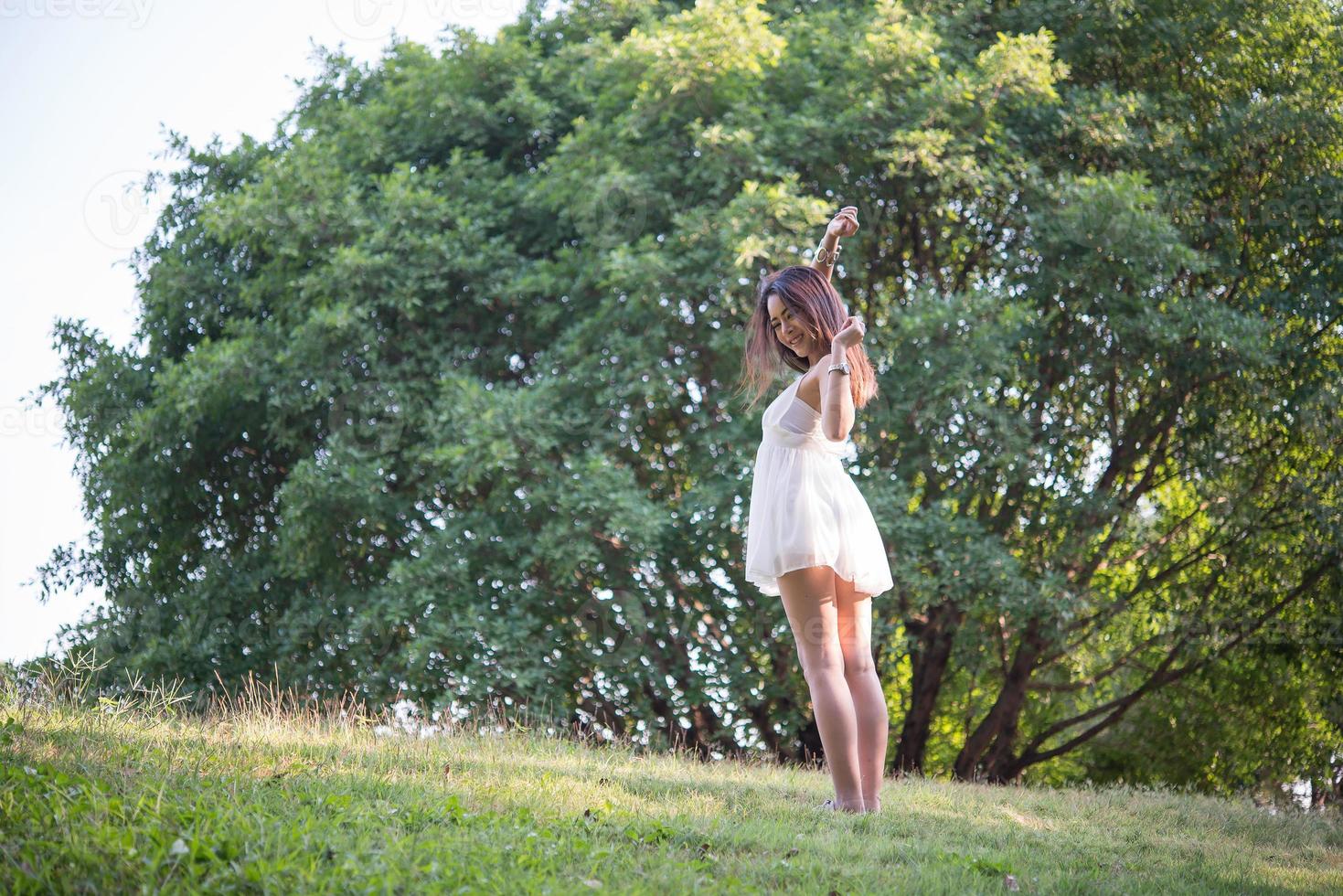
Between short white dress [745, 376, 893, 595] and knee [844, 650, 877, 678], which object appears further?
knee [844, 650, 877, 678]

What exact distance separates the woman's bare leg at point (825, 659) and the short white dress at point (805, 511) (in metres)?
0.09

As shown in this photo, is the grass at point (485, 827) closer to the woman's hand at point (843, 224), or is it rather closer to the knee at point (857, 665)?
the knee at point (857, 665)

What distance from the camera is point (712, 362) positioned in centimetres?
1173

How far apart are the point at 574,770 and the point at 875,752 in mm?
1657

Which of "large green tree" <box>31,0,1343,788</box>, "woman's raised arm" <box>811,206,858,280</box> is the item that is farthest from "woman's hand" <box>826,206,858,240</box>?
"large green tree" <box>31,0,1343,788</box>

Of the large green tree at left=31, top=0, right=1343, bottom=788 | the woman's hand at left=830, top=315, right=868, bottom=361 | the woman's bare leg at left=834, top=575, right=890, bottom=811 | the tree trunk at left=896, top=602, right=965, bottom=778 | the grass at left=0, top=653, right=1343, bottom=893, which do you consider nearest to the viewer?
the grass at left=0, top=653, right=1343, bottom=893

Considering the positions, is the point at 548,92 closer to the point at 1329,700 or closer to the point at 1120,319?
the point at 1120,319

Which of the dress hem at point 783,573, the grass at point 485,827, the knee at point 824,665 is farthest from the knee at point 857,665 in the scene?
the grass at point 485,827

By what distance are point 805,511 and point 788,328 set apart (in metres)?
0.82

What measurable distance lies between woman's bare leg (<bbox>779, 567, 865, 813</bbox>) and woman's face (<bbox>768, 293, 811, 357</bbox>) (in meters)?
0.97

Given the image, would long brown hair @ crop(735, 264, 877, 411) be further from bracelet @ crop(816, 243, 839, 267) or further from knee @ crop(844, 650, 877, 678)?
knee @ crop(844, 650, 877, 678)

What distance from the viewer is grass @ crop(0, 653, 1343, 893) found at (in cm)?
360

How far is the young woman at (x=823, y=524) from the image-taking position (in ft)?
16.0

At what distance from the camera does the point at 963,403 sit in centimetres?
1052
